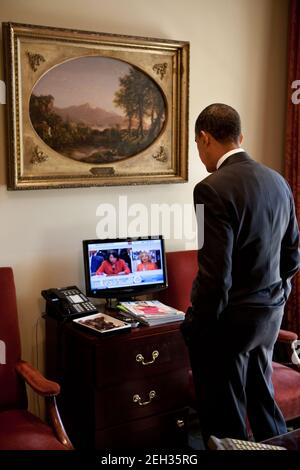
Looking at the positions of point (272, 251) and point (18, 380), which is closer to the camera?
point (272, 251)

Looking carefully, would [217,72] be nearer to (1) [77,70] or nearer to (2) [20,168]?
(1) [77,70]

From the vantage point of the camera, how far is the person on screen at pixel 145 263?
9.63ft

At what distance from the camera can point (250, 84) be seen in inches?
133

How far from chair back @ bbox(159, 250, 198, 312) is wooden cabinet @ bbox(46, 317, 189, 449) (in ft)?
1.24

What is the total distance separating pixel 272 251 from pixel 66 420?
52.4 inches

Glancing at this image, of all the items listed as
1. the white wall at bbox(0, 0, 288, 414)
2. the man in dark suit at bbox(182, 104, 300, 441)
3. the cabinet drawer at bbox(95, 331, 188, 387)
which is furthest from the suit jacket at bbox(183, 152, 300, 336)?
the white wall at bbox(0, 0, 288, 414)

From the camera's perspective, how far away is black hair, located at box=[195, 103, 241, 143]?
2199 millimetres

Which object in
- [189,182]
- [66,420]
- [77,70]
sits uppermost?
[77,70]

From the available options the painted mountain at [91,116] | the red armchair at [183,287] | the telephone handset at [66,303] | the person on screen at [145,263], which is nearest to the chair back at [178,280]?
the red armchair at [183,287]

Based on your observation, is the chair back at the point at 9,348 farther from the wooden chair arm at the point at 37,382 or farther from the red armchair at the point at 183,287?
the red armchair at the point at 183,287

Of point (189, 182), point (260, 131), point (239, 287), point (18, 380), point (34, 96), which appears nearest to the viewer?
point (239, 287)

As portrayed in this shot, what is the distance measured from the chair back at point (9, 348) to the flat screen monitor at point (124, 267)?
40 centimetres

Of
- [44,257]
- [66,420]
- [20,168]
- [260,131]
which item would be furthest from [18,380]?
[260,131]

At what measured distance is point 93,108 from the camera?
9.30 feet
